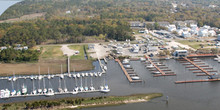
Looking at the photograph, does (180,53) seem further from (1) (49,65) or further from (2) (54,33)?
(2) (54,33)

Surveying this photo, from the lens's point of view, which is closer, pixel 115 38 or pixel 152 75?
pixel 152 75

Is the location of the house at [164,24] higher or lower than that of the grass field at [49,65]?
higher

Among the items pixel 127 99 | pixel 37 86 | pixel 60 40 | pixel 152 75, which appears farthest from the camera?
pixel 60 40

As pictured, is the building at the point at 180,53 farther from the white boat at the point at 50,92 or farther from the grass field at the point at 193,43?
the white boat at the point at 50,92

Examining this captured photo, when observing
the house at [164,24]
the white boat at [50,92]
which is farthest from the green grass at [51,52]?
the house at [164,24]

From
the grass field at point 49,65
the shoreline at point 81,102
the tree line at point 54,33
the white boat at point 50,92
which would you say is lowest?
the shoreline at point 81,102

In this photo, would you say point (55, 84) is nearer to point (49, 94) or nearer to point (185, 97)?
point (49, 94)

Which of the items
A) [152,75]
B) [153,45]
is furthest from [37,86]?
[153,45]
